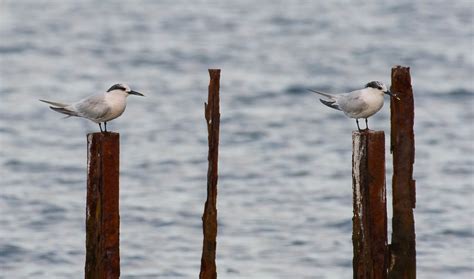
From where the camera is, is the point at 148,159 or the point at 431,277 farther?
the point at 148,159

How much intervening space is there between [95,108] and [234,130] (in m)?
20.4

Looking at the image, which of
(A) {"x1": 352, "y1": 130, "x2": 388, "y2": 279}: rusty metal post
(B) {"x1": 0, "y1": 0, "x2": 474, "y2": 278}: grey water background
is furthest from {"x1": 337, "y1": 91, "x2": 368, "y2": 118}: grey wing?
(B) {"x1": 0, "y1": 0, "x2": 474, "y2": 278}: grey water background

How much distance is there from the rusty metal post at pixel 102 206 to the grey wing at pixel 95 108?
768 millimetres

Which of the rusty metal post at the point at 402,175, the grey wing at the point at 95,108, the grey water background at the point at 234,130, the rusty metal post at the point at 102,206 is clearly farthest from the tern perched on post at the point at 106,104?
the grey water background at the point at 234,130

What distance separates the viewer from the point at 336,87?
39.7m

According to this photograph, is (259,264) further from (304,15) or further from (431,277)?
(304,15)

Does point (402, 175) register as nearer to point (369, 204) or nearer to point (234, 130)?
point (369, 204)

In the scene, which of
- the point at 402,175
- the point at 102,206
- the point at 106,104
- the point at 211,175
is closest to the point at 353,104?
the point at 402,175

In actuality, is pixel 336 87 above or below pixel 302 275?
above

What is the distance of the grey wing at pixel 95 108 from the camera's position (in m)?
12.6

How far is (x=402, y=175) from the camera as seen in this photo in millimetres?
13492

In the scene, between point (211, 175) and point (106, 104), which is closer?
point (106, 104)

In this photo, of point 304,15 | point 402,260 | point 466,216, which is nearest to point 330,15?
point 304,15

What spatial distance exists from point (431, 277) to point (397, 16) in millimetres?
37543
